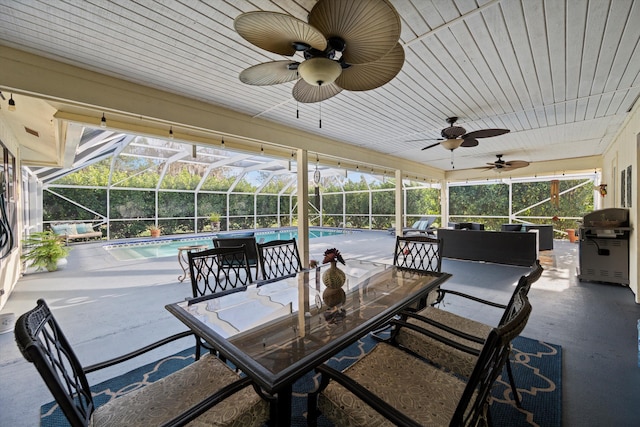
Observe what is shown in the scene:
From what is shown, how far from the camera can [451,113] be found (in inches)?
159

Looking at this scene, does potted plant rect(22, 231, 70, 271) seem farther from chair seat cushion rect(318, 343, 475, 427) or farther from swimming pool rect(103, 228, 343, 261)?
chair seat cushion rect(318, 343, 475, 427)

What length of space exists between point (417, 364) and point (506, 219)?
1168 cm

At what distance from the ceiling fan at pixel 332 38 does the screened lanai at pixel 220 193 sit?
4.93 meters

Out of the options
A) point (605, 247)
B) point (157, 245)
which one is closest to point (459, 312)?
point (605, 247)

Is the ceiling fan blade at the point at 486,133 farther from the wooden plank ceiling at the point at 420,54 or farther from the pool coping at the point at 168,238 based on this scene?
the pool coping at the point at 168,238

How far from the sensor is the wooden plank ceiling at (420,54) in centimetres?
190

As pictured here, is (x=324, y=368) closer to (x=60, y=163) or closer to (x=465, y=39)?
(x=465, y=39)

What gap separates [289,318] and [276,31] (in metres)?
1.57

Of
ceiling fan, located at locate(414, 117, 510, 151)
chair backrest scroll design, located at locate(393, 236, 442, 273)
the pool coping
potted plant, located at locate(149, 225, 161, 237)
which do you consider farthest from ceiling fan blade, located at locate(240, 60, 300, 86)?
potted plant, located at locate(149, 225, 161, 237)

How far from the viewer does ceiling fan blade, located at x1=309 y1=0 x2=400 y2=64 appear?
1299 millimetres

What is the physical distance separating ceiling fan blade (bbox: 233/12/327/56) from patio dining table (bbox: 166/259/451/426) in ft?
4.92

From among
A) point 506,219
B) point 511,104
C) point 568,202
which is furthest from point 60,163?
point 568,202

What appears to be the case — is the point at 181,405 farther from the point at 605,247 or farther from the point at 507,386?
the point at 605,247

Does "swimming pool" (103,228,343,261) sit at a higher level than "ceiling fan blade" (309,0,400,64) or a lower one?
lower
